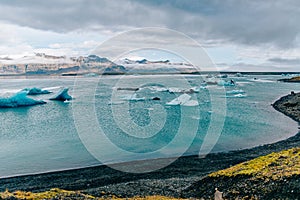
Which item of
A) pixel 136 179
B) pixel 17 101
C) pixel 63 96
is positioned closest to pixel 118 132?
pixel 136 179

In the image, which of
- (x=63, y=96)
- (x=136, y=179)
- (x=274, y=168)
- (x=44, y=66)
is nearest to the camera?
(x=274, y=168)

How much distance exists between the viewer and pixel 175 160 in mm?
15586

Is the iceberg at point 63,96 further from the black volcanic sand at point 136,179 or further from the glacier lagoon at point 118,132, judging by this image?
→ the black volcanic sand at point 136,179

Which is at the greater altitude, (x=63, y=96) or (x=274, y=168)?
(x=63, y=96)

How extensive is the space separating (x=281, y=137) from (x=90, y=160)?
13.7 m

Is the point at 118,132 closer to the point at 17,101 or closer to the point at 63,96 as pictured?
the point at 17,101

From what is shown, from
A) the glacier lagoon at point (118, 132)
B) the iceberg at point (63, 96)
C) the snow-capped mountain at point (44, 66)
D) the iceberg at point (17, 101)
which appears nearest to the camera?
the glacier lagoon at point (118, 132)

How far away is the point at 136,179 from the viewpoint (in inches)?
500

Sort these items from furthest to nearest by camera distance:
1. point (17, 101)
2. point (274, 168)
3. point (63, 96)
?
1. point (63, 96)
2. point (17, 101)
3. point (274, 168)

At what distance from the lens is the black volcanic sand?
34.3 feet

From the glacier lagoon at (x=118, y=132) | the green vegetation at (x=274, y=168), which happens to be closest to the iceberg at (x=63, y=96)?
the glacier lagoon at (x=118, y=132)

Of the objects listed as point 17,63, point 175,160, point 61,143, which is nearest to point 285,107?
point 175,160

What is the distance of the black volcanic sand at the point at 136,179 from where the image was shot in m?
10.5

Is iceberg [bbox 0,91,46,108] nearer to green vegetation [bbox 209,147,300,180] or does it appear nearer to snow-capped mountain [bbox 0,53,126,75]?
green vegetation [bbox 209,147,300,180]
